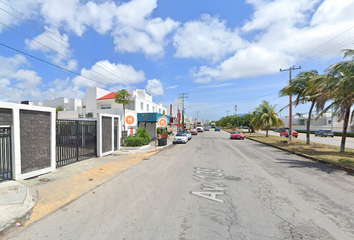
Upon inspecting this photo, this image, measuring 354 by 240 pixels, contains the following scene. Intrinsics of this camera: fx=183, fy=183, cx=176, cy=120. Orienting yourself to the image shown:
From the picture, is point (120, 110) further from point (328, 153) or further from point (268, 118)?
point (268, 118)

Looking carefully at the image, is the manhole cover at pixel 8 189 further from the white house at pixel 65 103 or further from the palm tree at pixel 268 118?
the white house at pixel 65 103

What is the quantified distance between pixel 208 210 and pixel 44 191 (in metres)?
5.19

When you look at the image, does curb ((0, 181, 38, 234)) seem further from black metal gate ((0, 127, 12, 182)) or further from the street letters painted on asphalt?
the street letters painted on asphalt

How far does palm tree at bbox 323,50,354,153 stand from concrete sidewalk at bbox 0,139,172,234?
1260 cm

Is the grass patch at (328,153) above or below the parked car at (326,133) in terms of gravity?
above

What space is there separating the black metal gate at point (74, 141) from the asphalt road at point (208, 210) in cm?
423

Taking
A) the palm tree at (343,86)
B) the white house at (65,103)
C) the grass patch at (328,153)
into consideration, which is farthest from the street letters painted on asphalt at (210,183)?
the white house at (65,103)

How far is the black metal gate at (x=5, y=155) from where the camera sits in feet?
20.8

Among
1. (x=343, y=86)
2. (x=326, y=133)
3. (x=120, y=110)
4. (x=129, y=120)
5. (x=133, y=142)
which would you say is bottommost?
(x=326, y=133)

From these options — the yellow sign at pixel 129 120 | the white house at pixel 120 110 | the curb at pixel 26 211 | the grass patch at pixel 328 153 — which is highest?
the white house at pixel 120 110

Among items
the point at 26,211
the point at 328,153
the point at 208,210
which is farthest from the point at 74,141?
the point at 328,153

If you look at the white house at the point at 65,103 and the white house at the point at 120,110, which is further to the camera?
the white house at the point at 65,103

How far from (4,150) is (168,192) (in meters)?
5.96

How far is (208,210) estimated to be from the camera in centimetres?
445
